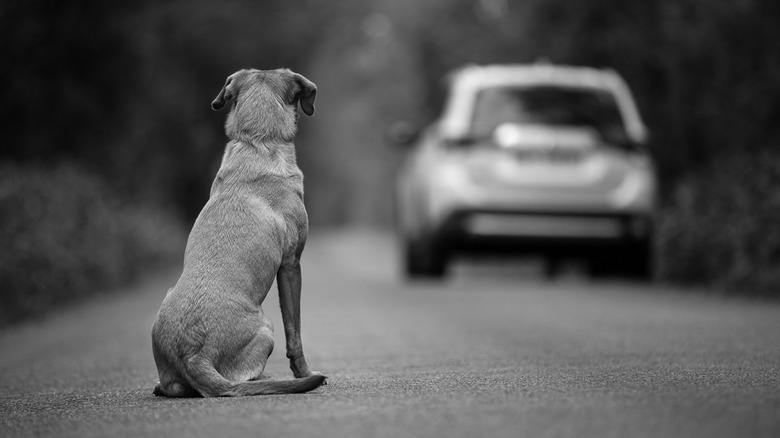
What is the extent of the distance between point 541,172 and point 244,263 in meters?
7.22

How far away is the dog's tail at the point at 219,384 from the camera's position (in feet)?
17.6

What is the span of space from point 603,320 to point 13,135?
8376mm

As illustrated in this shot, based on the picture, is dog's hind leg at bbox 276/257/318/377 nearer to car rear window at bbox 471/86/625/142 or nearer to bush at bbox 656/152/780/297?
bush at bbox 656/152/780/297

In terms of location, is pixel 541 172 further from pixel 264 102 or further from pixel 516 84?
pixel 264 102

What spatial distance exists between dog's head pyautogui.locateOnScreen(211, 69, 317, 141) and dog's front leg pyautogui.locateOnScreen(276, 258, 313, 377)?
2.37 ft

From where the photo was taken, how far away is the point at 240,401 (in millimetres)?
5254

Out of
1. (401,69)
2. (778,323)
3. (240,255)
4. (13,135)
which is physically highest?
(401,69)

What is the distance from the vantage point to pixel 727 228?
11.9 metres

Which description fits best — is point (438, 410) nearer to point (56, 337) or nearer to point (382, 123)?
point (56, 337)

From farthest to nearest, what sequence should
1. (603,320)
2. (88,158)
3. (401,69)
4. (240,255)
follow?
(401,69) < (88,158) < (603,320) < (240,255)

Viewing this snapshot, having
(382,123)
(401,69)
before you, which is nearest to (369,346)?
(401,69)

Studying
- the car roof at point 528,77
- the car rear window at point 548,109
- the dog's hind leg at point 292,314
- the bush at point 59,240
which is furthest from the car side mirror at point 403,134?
the dog's hind leg at point 292,314

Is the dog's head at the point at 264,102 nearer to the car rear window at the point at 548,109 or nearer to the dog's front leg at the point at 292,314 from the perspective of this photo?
the dog's front leg at the point at 292,314

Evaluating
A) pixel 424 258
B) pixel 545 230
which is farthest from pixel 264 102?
pixel 424 258
